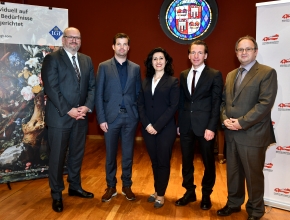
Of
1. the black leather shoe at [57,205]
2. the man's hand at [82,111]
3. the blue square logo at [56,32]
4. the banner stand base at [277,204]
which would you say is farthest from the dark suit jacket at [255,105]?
the blue square logo at [56,32]

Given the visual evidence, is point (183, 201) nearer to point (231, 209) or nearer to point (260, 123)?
point (231, 209)

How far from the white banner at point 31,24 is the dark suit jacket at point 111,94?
106cm

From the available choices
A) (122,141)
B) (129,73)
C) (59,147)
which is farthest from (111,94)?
(59,147)

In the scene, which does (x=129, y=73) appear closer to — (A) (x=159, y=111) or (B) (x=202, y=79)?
(A) (x=159, y=111)

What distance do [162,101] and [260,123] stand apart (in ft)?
2.94

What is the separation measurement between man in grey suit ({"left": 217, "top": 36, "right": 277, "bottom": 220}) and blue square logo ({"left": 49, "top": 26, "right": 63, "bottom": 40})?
7.26ft

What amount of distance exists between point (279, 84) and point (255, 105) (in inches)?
24.5

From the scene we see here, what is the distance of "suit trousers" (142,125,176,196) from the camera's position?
110 inches

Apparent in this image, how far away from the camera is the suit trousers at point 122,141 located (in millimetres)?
3018

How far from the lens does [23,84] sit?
3.53 meters

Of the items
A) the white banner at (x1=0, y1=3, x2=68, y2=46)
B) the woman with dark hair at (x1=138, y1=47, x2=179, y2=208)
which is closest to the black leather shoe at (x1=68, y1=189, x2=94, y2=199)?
the woman with dark hair at (x1=138, y1=47, x2=179, y2=208)

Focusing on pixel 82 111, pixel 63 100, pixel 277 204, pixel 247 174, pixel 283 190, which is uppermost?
pixel 63 100

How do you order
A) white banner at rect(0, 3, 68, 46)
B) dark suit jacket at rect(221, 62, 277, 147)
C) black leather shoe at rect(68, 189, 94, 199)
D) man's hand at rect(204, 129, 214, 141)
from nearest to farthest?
dark suit jacket at rect(221, 62, 277, 147) → man's hand at rect(204, 129, 214, 141) → black leather shoe at rect(68, 189, 94, 199) → white banner at rect(0, 3, 68, 46)

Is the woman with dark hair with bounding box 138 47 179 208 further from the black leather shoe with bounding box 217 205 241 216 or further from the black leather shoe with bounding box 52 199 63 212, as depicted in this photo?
the black leather shoe with bounding box 52 199 63 212
